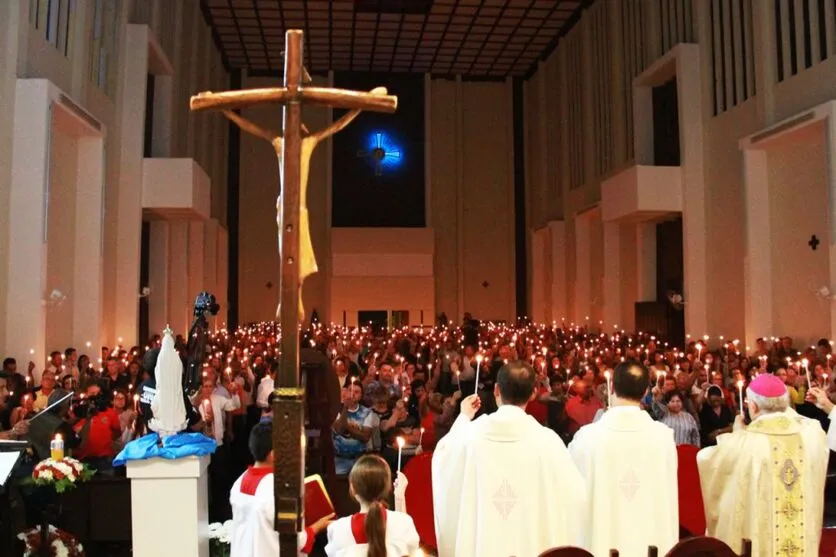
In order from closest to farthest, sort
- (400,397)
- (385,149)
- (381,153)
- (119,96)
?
(400,397) < (119,96) < (381,153) < (385,149)

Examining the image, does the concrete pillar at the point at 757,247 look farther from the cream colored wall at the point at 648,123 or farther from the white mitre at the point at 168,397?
the white mitre at the point at 168,397

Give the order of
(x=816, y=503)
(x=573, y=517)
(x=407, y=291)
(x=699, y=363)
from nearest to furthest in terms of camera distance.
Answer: (x=573, y=517), (x=816, y=503), (x=699, y=363), (x=407, y=291)

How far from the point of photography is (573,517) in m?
4.47

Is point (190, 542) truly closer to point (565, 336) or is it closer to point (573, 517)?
point (573, 517)

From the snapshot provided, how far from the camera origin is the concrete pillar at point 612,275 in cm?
2445

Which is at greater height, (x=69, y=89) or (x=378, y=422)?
(x=69, y=89)

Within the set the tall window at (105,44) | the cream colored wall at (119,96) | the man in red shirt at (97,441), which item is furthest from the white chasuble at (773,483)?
the tall window at (105,44)

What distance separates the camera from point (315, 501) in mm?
4664

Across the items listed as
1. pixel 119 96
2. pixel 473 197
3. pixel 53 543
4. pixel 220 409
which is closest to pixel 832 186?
pixel 220 409

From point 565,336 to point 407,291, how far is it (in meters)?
10.9

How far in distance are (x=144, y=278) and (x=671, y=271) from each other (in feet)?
47.5

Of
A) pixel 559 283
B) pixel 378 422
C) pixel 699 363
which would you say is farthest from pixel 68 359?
pixel 559 283

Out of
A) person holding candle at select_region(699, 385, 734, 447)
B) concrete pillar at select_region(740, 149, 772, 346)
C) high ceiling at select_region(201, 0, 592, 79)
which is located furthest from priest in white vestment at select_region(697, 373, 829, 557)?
high ceiling at select_region(201, 0, 592, 79)

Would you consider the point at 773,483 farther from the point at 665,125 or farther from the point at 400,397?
the point at 665,125
